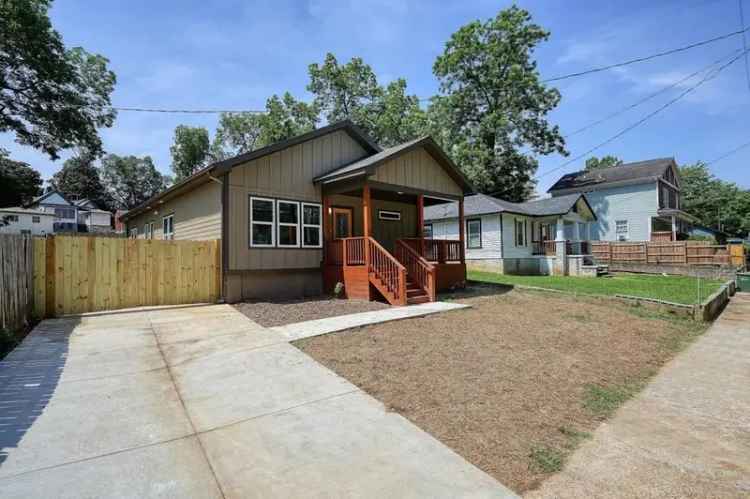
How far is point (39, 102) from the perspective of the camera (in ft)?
61.0

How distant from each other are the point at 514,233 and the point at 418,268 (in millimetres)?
11258

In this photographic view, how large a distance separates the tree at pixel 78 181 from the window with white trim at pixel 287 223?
66.7 metres

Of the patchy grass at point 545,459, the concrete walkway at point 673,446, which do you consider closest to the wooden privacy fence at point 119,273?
the patchy grass at point 545,459

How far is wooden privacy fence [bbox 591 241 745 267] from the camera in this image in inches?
732

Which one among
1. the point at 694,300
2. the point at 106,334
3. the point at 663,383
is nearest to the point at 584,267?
the point at 694,300

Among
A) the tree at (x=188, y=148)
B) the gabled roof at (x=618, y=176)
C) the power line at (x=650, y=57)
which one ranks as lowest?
the gabled roof at (x=618, y=176)

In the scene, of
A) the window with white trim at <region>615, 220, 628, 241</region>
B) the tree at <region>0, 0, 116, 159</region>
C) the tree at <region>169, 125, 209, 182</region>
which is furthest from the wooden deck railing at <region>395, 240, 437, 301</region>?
the tree at <region>169, 125, 209, 182</region>

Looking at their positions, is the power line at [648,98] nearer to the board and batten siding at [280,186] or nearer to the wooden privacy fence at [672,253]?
the wooden privacy fence at [672,253]

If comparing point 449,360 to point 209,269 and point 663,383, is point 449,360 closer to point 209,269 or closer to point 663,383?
point 663,383

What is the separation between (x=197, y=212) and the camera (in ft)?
37.2

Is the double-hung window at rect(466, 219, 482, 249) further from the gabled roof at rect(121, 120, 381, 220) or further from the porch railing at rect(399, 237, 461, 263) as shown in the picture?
the gabled roof at rect(121, 120, 381, 220)

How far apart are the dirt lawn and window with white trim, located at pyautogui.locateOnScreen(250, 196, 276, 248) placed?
4.90 meters

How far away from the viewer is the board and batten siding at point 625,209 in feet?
87.0

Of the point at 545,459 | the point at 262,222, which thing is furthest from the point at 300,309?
the point at 545,459
